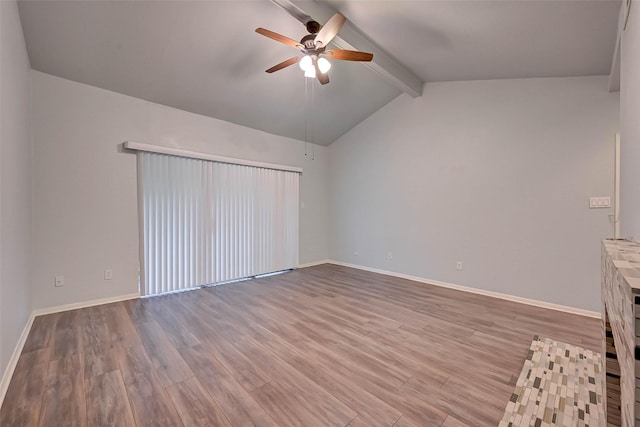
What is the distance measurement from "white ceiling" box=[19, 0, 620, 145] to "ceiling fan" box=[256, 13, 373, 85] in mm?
461

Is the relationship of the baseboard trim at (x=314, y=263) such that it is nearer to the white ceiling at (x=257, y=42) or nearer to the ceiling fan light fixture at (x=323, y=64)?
the white ceiling at (x=257, y=42)

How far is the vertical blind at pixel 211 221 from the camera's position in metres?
3.68

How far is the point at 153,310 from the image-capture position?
3.17m

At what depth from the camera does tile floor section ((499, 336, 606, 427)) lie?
1537 mm

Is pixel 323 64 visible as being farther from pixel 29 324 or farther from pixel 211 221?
pixel 29 324

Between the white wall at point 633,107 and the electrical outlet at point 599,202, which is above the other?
the white wall at point 633,107

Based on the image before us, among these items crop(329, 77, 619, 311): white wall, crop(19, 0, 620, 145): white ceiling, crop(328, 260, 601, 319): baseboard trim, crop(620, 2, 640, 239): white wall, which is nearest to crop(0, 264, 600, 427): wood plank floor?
crop(328, 260, 601, 319): baseboard trim

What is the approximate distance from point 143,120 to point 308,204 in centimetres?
322

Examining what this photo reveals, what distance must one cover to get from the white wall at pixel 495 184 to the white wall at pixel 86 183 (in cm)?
357

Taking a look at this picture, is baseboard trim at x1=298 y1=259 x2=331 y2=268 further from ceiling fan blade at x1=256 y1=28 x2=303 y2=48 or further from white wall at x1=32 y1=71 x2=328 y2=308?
ceiling fan blade at x1=256 y1=28 x2=303 y2=48

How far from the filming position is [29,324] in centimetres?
268

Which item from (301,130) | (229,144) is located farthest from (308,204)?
(229,144)

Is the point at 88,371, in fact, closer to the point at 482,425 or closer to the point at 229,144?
the point at 482,425

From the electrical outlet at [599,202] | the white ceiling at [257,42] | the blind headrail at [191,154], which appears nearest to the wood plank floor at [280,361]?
→ the electrical outlet at [599,202]
